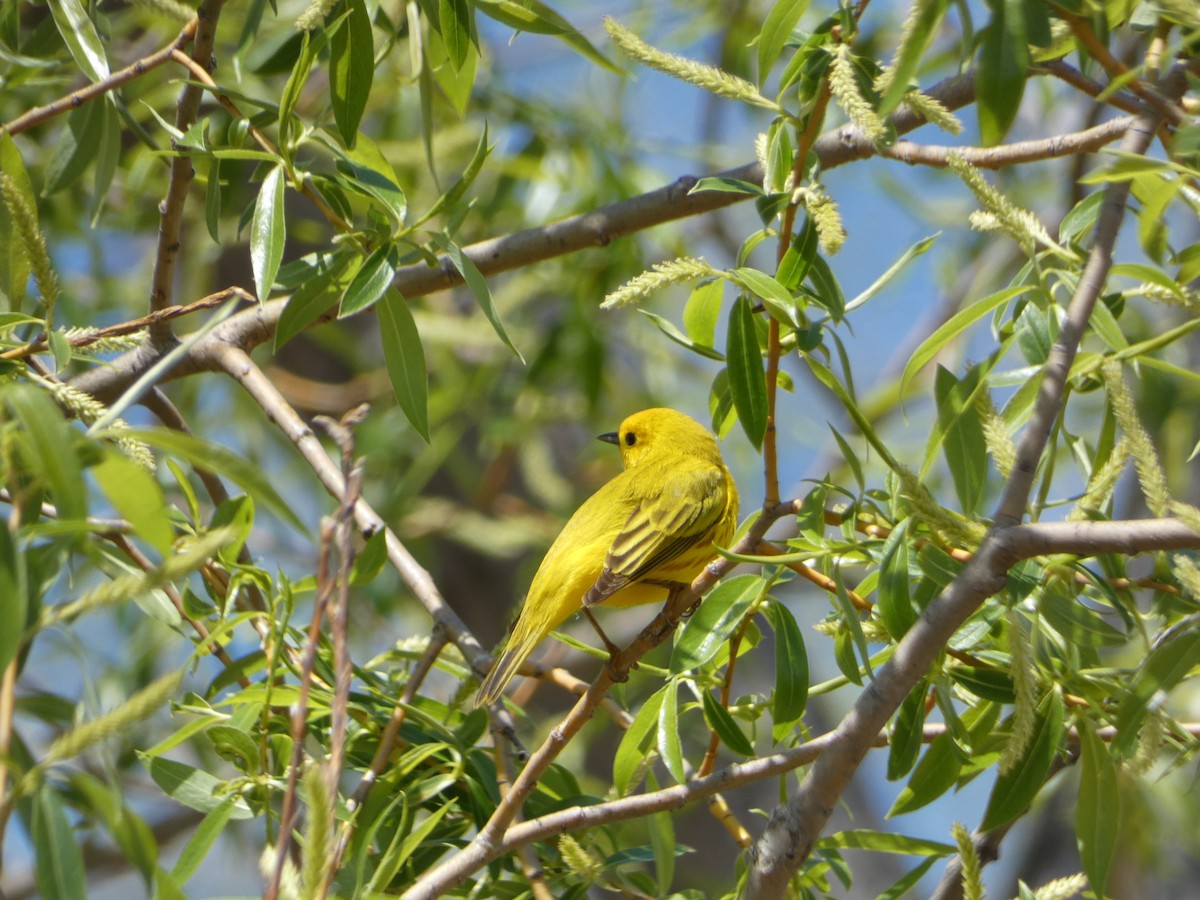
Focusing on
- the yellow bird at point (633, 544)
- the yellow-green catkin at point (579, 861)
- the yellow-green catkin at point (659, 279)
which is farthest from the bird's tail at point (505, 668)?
the yellow-green catkin at point (659, 279)

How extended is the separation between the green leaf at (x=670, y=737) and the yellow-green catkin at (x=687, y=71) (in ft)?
2.53

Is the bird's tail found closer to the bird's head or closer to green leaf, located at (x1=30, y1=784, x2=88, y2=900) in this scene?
green leaf, located at (x1=30, y1=784, x2=88, y2=900)

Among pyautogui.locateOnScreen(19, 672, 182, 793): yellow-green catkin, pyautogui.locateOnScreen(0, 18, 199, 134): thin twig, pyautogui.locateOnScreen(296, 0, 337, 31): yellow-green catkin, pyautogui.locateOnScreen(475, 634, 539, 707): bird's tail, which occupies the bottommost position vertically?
pyautogui.locateOnScreen(475, 634, 539, 707): bird's tail

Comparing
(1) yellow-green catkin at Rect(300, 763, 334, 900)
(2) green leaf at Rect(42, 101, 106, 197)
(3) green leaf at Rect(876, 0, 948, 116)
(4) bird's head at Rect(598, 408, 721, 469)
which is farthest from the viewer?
(4) bird's head at Rect(598, 408, 721, 469)

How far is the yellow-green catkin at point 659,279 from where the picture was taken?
1399mm

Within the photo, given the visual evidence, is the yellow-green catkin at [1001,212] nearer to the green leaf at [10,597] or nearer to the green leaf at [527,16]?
the green leaf at [527,16]

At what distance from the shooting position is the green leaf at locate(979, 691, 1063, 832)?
1.48 m

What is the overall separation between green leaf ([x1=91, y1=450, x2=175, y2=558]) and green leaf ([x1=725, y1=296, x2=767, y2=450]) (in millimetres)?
767

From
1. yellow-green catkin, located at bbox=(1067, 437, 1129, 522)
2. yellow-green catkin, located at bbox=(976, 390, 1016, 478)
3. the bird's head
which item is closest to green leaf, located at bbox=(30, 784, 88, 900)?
yellow-green catkin, located at bbox=(976, 390, 1016, 478)

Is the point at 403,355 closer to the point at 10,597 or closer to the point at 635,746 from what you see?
the point at 635,746

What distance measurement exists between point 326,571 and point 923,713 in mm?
874

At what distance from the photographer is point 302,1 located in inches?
141

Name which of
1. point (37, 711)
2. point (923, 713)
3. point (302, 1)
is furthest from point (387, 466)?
point (923, 713)

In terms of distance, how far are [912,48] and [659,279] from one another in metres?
0.41
